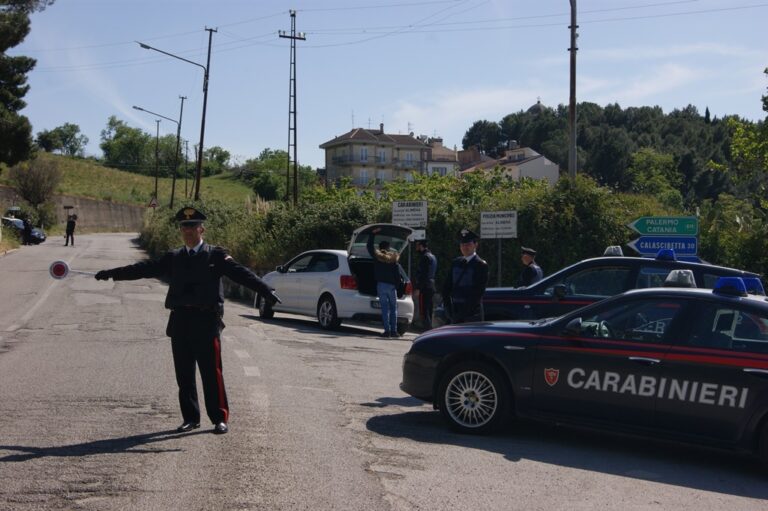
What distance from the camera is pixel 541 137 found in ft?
409

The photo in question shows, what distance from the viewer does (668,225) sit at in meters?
15.6

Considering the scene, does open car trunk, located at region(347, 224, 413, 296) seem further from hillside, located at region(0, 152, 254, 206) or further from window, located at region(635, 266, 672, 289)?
hillside, located at region(0, 152, 254, 206)

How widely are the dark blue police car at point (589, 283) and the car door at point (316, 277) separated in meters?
6.53

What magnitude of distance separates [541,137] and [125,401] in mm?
120100

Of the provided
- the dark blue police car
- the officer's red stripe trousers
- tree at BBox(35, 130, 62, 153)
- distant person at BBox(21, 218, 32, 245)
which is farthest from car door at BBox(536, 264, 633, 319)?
tree at BBox(35, 130, 62, 153)

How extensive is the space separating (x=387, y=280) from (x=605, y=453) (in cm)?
925

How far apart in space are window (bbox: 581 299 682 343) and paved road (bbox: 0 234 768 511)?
1.00 metres

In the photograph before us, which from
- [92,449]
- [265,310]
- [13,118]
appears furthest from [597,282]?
[13,118]

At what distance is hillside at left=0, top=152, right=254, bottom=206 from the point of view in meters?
102

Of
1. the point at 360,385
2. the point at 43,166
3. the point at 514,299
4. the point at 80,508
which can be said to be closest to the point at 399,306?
the point at 514,299

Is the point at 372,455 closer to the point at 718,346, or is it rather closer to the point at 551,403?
the point at 551,403

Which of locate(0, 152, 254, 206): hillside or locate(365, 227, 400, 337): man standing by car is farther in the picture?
locate(0, 152, 254, 206): hillside

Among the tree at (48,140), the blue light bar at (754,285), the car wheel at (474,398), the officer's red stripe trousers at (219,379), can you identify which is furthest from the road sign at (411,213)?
the tree at (48,140)

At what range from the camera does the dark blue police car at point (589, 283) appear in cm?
1104
